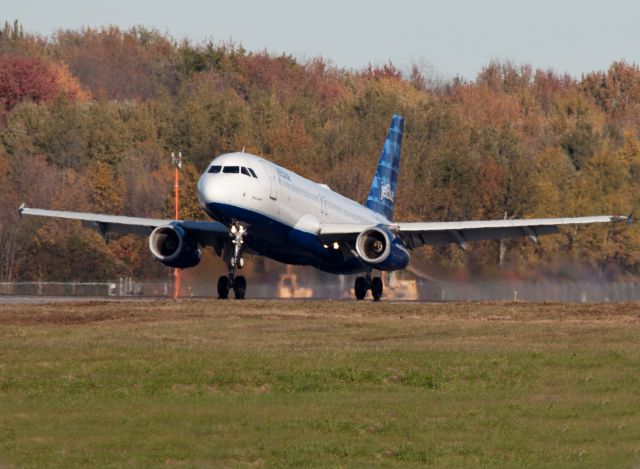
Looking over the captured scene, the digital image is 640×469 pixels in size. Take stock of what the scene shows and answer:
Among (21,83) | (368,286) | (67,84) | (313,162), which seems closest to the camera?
(368,286)

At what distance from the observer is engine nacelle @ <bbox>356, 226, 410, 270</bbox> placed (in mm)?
51312

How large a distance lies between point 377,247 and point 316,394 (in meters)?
28.2

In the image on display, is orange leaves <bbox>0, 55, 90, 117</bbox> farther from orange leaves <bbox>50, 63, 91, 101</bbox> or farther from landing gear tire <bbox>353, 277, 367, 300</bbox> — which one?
landing gear tire <bbox>353, 277, 367, 300</bbox>

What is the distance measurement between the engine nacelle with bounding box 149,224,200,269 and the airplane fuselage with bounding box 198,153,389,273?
2.61 metres

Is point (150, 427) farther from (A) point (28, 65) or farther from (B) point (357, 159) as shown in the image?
(A) point (28, 65)

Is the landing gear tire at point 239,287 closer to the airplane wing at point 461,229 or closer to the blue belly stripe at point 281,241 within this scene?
the blue belly stripe at point 281,241

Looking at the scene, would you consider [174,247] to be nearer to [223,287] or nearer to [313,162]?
[223,287]

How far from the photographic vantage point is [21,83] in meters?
152

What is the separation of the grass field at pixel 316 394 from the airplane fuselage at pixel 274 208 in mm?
11095

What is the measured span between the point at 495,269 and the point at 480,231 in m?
5.44

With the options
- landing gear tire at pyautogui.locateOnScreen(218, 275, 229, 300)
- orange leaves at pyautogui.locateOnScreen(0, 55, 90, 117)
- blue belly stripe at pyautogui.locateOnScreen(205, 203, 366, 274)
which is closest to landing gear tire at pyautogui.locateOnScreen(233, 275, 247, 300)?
landing gear tire at pyautogui.locateOnScreen(218, 275, 229, 300)

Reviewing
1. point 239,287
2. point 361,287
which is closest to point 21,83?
point 361,287

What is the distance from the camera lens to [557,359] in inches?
1109

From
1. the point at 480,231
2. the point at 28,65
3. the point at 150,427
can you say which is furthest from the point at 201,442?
the point at 28,65
